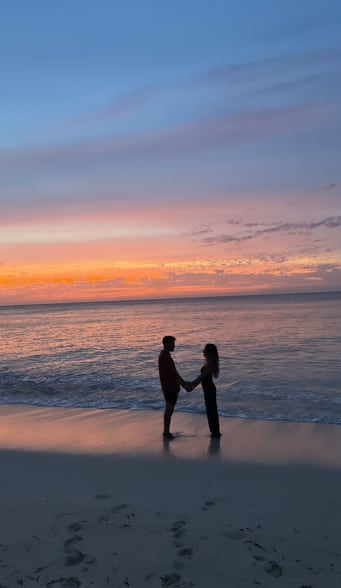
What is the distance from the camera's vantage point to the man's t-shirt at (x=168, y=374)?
871 centimetres

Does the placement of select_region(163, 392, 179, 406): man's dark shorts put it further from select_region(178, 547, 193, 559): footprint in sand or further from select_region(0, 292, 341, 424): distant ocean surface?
select_region(178, 547, 193, 559): footprint in sand

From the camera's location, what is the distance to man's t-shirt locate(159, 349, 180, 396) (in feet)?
28.6

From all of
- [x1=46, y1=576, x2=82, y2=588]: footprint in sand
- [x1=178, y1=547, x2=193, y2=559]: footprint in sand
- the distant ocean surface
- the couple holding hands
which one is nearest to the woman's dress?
the couple holding hands

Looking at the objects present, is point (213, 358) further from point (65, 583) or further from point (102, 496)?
point (65, 583)

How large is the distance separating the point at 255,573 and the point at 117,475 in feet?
10.1

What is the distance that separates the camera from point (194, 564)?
410cm

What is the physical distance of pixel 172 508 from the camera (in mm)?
5359

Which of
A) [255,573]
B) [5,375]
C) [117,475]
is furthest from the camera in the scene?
[5,375]

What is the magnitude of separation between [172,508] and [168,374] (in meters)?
3.54

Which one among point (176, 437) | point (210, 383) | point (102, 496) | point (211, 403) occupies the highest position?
point (210, 383)

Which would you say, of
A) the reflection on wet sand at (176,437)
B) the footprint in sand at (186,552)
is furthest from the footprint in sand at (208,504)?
the reflection on wet sand at (176,437)

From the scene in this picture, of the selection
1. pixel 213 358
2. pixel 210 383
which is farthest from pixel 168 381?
pixel 213 358

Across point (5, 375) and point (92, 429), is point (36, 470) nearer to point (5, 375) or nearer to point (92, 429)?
point (92, 429)

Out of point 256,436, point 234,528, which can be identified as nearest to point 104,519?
point 234,528
